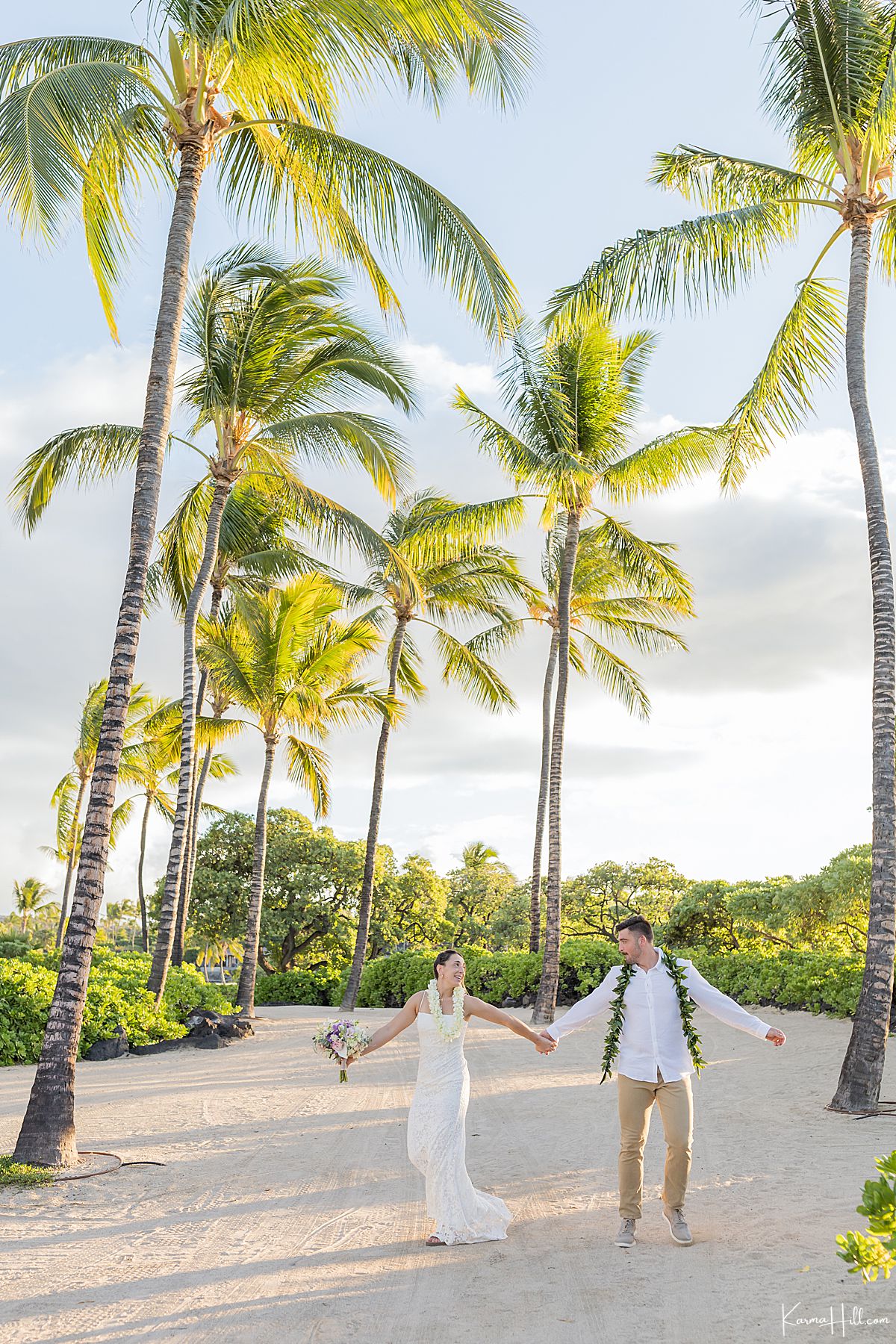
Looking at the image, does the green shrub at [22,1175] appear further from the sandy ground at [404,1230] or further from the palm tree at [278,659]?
the palm tree at [278,659]

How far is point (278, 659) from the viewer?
19.6 meters

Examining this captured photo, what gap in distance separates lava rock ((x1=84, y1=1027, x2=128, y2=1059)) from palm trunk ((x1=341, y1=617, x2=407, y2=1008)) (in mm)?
7582

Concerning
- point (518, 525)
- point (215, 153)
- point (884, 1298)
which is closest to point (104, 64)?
point (215, 153)

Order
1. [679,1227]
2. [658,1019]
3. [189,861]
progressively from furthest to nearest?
[189,861] < [658,1019] < [679,1227]

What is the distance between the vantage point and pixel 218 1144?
834 centimetres

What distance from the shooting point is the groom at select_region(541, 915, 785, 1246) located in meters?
5.46

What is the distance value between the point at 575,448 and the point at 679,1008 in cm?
1449

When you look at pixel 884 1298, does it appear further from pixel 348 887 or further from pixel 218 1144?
pixel 348 887

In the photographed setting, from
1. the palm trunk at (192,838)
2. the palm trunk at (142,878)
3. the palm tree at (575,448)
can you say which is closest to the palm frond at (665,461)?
the palm tree at (575,448)

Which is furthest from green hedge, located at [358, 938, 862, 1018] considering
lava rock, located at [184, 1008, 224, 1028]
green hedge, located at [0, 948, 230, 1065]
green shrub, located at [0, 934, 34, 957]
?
green shrub, located at [0, 934, 34, 957]

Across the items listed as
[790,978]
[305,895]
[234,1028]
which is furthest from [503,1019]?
[305,895]

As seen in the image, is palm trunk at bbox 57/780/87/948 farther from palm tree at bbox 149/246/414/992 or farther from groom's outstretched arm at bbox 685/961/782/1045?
groom's outstretched arm at bbox 685/961/782/1045

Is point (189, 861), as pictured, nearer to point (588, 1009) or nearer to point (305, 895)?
point (305, 895)

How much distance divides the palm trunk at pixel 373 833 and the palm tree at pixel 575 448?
4.55m
